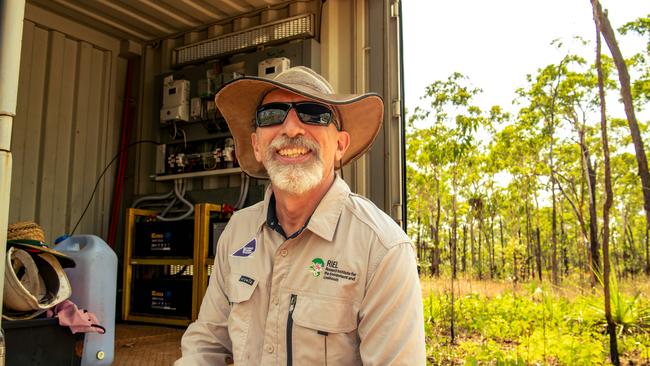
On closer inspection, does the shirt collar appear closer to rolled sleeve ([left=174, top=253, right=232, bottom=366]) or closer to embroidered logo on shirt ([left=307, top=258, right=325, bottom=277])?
embroidered logo on shirt ([left=307, top=258, right=325, bottom=277])

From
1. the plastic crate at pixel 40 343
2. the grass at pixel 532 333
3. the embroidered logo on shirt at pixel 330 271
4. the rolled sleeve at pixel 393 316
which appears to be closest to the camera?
the rolled sleeve at pixel 393 316

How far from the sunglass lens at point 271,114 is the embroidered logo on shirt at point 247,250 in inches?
17.0

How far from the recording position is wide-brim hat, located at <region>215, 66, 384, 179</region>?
1920 mm

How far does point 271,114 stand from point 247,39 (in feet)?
12.1

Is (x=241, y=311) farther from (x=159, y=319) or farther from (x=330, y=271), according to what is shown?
(x=159, y=319)

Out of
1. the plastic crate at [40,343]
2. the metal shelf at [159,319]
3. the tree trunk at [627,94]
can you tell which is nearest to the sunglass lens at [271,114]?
the plastic crate at [40,343]

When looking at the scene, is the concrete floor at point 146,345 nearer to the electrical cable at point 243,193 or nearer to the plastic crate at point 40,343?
the plastic crate at point 40,343

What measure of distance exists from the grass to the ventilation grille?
12.3 feet

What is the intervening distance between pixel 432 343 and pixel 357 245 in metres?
6.43

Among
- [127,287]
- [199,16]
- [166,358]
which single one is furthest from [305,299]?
[199,16]

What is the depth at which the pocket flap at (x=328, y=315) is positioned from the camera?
5.25 ft

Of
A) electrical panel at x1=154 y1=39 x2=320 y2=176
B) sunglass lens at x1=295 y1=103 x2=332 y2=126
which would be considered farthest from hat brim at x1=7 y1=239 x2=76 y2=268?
electrical panel at x1=154 y1=39 x2=320 y2=176

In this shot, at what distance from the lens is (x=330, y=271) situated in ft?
5.43

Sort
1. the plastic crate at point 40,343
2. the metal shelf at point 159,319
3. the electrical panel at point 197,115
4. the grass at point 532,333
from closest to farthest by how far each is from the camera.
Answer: the plastic crate at point 40,343 < the metal shelf at point 159,319 < the electrical panel at point 197,115 < the grass at point 532,333
